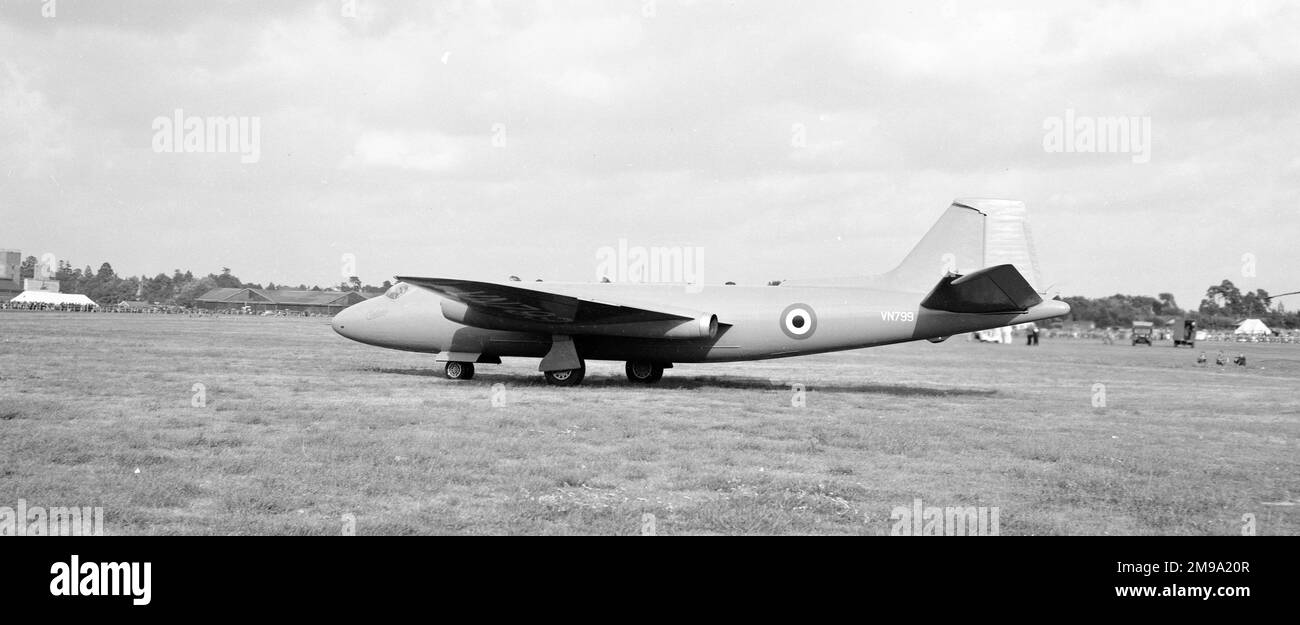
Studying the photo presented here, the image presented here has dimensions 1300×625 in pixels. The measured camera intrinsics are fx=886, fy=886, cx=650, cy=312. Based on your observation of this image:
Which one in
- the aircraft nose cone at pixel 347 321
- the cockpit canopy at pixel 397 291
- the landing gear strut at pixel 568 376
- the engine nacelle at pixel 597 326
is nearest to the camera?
the engine nacelle at pixel 597 326

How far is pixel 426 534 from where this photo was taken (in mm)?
7160

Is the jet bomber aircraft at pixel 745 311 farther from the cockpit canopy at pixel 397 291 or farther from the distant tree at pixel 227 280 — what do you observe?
the distant tree at pixel 227 280

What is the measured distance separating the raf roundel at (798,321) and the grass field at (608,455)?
140 cm

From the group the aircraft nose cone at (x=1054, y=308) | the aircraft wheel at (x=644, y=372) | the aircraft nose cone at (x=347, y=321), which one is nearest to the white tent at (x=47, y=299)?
the aircraft nose cone at (x=347, y=321)

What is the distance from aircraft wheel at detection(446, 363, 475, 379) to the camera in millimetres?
22125

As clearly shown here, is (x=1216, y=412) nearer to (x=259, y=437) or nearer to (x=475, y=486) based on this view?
(x=475, y=486)

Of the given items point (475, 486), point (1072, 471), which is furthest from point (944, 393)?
point (475, 486)

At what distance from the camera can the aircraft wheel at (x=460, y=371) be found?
22.1 m

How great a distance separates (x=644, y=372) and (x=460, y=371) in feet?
15.1

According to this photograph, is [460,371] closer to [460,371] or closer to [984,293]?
[460,371]

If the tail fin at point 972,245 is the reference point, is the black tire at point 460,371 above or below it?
below

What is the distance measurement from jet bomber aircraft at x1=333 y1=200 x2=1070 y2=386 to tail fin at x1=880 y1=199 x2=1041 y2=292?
23mm

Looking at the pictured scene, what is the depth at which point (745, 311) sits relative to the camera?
2070 cm

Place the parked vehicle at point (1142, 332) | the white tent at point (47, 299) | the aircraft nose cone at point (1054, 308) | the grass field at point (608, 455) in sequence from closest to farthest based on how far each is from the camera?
the grass field at point (608, 455) → the aircraft nose cone at point (1054, 308) → the parked vehicle at point (1142, 332) → the white tent at point (47, 299)
